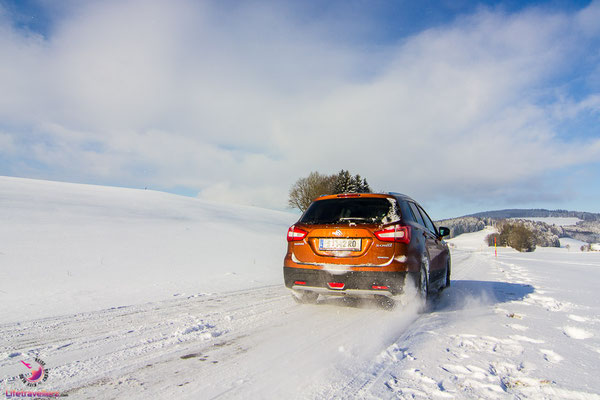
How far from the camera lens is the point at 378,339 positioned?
3201 millimetres

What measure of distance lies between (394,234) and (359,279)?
2.21 ft

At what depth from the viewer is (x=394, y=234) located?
4078 millimetres

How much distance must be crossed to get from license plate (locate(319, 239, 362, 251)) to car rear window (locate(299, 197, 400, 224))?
0.83 ft

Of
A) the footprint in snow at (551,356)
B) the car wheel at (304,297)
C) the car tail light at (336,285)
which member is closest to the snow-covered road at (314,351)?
the footprint in snow at (551,356)

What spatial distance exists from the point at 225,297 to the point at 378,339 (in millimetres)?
3008

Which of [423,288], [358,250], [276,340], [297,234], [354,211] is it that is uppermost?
[354,211]

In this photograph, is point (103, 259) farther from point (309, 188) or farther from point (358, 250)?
point (309, 188)

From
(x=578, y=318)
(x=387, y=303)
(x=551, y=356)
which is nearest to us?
(x=551, y=356)

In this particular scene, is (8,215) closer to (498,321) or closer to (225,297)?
(225,297)

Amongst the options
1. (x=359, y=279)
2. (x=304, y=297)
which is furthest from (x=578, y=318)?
(x=304, y=297)

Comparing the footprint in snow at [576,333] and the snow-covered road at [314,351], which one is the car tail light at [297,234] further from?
the footprint in snow at [576,333]

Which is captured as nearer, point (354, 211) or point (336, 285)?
point (336, 285)

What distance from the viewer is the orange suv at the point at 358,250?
4.02 meters

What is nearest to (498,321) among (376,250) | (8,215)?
(376,250)
